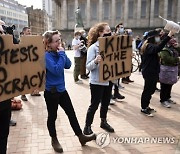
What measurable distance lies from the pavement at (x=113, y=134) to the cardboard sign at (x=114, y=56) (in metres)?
1.09

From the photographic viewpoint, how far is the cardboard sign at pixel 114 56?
13.0 feet

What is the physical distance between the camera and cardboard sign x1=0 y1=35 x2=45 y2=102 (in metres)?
2.92

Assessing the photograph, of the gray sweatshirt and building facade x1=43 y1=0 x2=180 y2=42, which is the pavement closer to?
the gray sweatshirt

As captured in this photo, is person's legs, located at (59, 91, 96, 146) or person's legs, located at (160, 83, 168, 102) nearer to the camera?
person's legs, located at (59, 91, 96, 146)

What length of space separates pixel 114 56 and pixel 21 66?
160 cm

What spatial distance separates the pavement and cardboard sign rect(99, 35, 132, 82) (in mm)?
1094

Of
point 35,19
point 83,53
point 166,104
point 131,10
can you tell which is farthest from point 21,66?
point 35,19

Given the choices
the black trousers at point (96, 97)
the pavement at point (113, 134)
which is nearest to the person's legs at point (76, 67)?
the pavement at point (113, 134)

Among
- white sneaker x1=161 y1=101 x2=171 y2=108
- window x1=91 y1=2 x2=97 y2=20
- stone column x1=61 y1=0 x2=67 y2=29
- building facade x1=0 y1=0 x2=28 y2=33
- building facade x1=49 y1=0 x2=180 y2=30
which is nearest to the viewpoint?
white sneaker x1=161 y1=101 x2=171 y2=108

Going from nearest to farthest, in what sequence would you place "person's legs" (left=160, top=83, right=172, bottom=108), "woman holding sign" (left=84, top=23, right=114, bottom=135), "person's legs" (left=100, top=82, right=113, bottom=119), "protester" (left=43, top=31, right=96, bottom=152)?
"protester" (left=43, top=31, right=96, bottom=152), "woman holding sign" (left=84, top=23, right=114, bottom=135), "person's legs" (left=100, top=82, right=113, bottom=119), "person's legs" (left=160, top=83, right=172, bottom=108)

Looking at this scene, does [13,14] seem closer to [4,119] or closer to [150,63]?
[150,63]

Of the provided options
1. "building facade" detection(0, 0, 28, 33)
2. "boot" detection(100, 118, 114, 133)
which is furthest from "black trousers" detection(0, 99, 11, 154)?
"building facade" detection(0, 0, 28, 33)

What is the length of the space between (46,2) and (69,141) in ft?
613

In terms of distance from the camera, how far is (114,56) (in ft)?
13.6
